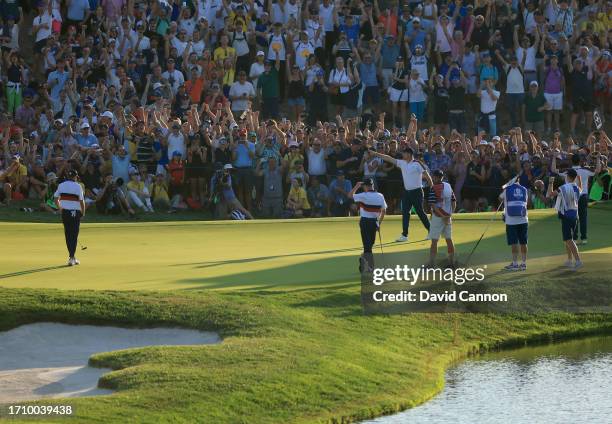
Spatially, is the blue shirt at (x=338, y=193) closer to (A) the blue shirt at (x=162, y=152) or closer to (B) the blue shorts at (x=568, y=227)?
(A) the blue shirt at (x=162, y=152)

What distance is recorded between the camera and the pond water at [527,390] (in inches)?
725

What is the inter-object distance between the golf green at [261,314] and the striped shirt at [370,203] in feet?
3.51

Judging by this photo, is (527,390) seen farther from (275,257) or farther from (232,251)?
(232,251)

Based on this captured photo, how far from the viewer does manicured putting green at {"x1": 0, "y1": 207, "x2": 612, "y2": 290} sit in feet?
78.1

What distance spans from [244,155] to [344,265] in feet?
25.0

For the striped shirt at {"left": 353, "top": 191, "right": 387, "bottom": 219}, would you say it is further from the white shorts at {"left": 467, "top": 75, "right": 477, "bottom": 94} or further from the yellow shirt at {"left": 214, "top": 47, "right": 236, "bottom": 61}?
the white shorts at {"left": 467, "top": 75, "right": 477, "bottom": 94}

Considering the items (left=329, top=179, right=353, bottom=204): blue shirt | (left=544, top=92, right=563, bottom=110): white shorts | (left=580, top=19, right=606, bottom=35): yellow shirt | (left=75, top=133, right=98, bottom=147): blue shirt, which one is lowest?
(left=329, top=179, right=353, bottom=204): blue shirt

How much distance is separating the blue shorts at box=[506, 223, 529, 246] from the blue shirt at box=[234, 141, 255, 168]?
9.26m

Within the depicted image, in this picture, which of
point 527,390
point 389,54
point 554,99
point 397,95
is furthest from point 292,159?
point 527,390

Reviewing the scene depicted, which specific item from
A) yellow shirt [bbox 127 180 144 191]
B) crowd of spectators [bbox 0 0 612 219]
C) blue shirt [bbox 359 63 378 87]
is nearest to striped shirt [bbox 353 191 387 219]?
crowd of spectators [bbox 0 0 612 219]

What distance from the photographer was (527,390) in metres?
19.8

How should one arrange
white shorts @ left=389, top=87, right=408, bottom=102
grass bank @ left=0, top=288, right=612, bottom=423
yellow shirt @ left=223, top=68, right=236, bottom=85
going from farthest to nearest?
white shorts @ left=389, top=87, right=408, bottom=102
yellow shirt @ left=223, top=68, right=236, bottom=85
grass bank @ left=0, top=288, right=612, bottom=423

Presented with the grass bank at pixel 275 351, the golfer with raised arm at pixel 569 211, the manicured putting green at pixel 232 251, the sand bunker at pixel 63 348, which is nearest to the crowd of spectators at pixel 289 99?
the manicured putting green at pixel 232 251

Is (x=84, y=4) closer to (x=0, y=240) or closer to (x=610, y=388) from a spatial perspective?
(x=0, y=240)
